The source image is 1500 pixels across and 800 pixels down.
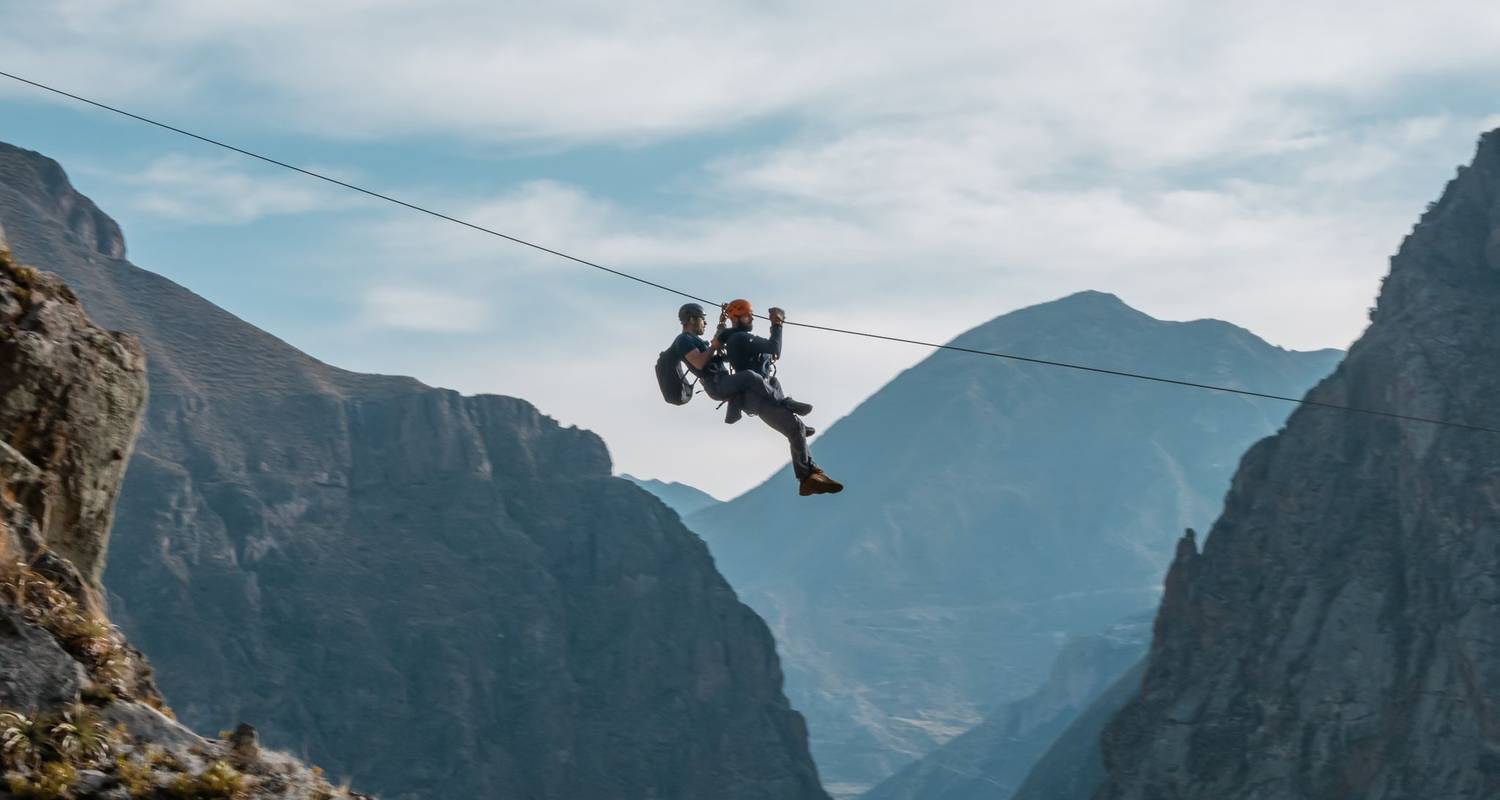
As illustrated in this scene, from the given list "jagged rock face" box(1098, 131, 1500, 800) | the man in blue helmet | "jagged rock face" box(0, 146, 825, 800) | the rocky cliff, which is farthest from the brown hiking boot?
"jagged rock face" box(0, 146, 825, 800)

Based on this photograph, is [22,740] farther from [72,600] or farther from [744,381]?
[744,381]

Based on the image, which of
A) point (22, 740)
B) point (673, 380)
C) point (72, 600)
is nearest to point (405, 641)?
point (673, 380)

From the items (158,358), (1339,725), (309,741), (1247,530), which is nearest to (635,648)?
(309,741)

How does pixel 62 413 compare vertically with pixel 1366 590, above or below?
above

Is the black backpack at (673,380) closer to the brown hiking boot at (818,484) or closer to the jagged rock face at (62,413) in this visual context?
the brown hiking boot at (818,484)

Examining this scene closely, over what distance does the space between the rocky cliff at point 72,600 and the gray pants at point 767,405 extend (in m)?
7.32

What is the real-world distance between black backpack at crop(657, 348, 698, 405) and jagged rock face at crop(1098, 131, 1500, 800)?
75683 mm

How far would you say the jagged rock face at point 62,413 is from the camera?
19.4m

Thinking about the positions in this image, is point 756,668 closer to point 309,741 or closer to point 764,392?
point 309,741

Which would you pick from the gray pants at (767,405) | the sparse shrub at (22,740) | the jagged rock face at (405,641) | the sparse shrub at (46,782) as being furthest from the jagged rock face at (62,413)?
the jagged rock face at (405,641)

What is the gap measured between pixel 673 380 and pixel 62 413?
7257mm

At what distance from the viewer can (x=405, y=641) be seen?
185 m

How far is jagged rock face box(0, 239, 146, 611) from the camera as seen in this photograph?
63.6ft

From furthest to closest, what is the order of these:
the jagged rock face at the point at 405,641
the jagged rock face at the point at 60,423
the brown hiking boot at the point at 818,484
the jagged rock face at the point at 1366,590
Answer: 1. the jagged rock face at the point at 405,641
2. the jagged rock face at the point at 1366,590
3. the brown hiking boot at the point at 818,484
4. the jagged rock face at the point at 60,423
